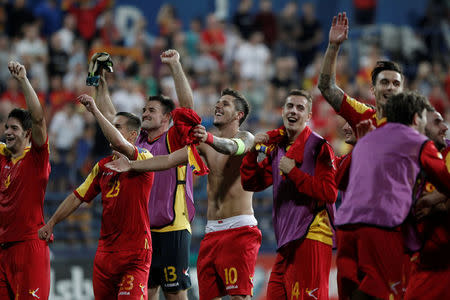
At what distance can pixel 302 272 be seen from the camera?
272 inches

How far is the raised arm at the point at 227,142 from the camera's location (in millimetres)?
6871

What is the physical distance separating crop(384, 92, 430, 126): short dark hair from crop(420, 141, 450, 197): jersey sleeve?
0.30 metres

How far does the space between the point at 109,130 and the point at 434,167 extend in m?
3.09

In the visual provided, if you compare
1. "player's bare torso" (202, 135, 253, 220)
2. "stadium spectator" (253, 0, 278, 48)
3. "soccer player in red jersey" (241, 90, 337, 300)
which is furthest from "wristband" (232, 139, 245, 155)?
"stadium spectator" (253, 0, 278, 48)

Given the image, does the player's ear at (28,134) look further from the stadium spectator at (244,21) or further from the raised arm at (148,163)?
the stadium spectator at (244,21)

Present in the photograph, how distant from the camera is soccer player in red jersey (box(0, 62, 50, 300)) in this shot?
7.43 m

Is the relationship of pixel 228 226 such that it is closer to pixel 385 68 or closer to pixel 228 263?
pixel 228 263

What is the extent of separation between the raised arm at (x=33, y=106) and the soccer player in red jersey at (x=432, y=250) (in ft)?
12.7

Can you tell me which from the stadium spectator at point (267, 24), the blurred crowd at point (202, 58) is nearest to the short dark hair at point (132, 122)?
the blurred crowd at point (202, 58)

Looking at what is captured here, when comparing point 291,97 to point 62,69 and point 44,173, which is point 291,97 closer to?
point 44,173

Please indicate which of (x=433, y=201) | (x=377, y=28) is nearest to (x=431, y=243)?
(x=433, y=201)

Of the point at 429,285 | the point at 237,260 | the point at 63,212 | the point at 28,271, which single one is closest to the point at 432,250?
the point at 429,285

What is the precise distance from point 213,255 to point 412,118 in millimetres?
2861

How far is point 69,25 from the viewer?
53.0 feet
